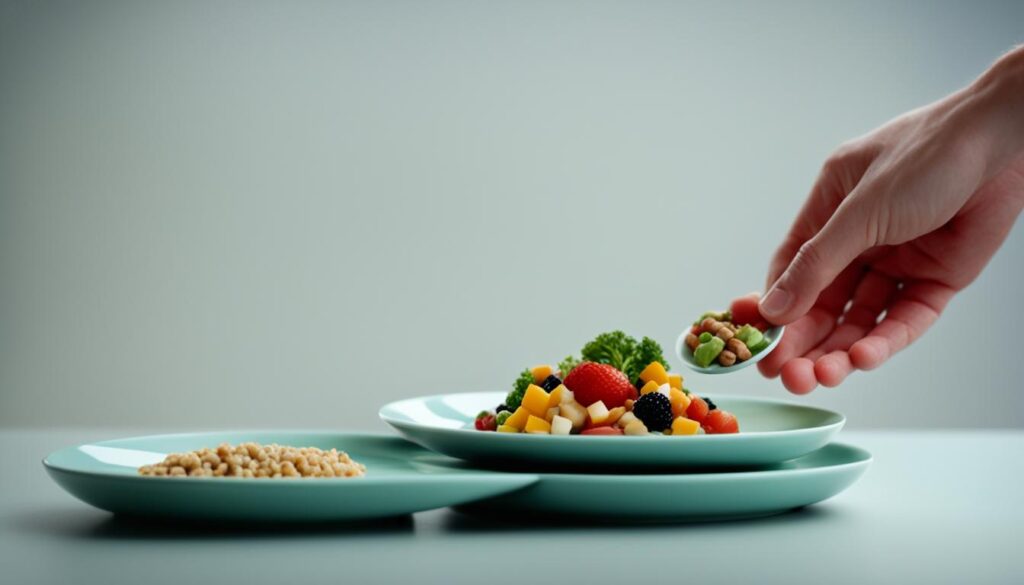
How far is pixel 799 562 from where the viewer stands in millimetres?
1040

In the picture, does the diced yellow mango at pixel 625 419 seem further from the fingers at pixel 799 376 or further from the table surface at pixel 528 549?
the fingers at pixel 799 376

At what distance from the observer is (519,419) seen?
5.23 ft

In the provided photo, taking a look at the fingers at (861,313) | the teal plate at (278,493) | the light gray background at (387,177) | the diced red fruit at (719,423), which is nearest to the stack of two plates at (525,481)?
the teal plate at (278,493)

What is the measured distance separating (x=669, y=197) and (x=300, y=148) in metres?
1.72

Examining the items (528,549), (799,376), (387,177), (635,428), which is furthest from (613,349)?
(387,177)

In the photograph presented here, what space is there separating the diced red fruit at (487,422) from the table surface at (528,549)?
1.24 feet

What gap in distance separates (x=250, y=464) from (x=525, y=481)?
0.30 m

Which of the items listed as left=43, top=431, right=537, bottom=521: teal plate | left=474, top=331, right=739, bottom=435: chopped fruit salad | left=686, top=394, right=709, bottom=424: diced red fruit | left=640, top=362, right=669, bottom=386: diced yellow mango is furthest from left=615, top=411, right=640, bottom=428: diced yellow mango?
left=43, top=431, right=537, bottom=521: teal plate

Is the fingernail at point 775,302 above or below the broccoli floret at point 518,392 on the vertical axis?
above

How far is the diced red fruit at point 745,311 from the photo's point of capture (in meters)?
2.03

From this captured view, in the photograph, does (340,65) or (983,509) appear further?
(340,65)

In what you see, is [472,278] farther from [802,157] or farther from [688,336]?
[688,336]

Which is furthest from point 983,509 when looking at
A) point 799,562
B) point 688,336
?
point 688,336

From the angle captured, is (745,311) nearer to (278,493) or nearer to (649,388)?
(649,388)
